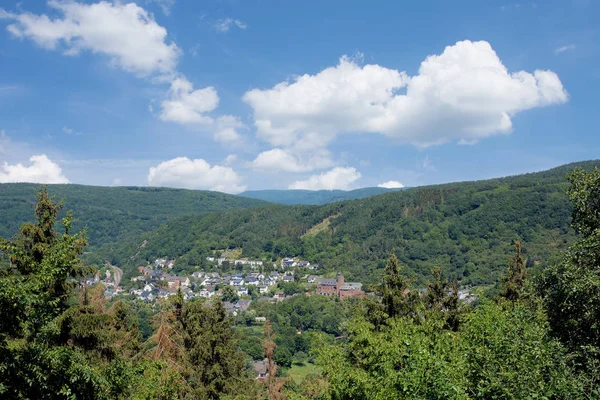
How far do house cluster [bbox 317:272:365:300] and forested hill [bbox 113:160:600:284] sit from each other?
397 inches

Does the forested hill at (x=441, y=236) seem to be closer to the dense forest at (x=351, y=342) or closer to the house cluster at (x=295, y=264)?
the house cluster at (x=295, y=264)

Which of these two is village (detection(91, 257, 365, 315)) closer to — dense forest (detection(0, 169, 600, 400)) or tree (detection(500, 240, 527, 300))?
tree (detection(500, 240, 527, 300))

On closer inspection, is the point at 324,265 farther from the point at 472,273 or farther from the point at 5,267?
the point at 5,267

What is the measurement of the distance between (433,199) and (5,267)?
19093cm

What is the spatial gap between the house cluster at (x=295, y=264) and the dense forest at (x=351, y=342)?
5568 inches

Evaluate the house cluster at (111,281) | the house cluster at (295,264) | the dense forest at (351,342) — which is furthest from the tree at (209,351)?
the house cluster at (295,264)

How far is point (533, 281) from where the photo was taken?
15.0 meters

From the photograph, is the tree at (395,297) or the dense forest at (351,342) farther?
the tree at (395,297)

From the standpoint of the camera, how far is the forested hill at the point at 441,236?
12950 cm

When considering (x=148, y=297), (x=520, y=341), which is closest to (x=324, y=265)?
(x=148, y=297)

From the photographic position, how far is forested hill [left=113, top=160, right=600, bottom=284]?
12950 centimetres

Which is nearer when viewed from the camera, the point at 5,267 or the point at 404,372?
the point at 404,372

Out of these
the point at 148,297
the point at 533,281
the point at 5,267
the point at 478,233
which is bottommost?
the point at 148,297

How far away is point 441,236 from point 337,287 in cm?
6014
